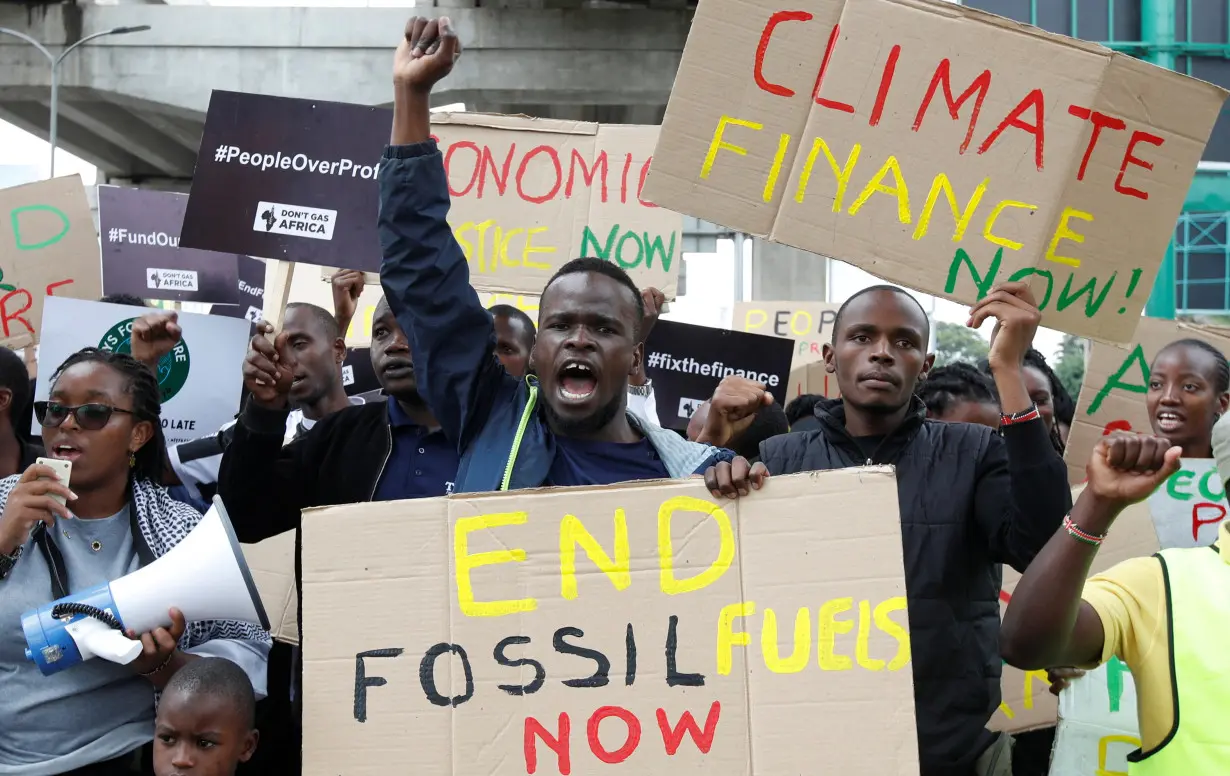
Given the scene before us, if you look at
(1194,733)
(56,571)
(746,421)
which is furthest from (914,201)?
(56,571)

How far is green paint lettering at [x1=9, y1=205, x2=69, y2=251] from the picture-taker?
5.34 m

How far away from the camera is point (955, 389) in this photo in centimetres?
461

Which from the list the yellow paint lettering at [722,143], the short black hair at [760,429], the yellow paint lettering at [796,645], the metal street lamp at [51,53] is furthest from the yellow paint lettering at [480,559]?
the metal street lamp at [51,53]

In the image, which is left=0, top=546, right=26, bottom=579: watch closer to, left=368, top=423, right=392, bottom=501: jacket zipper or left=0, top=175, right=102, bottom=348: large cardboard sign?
left=368, top=423, right=392, bottom=501: jacket zipper

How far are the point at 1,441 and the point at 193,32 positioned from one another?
1764 centimetres

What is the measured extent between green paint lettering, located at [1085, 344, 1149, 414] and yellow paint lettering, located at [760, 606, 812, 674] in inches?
103

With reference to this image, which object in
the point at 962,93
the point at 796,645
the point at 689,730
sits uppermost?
the point at 962,93

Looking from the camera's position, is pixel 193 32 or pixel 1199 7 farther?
pixel 193 32

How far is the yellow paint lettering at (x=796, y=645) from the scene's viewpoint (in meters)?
2.41

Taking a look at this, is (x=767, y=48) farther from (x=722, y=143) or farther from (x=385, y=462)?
(x=385, y=462)

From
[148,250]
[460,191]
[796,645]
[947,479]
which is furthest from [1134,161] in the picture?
[148,250]

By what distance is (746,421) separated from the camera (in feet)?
11.5

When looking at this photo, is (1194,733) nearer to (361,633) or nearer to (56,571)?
(361,633)

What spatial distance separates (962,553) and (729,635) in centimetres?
84
